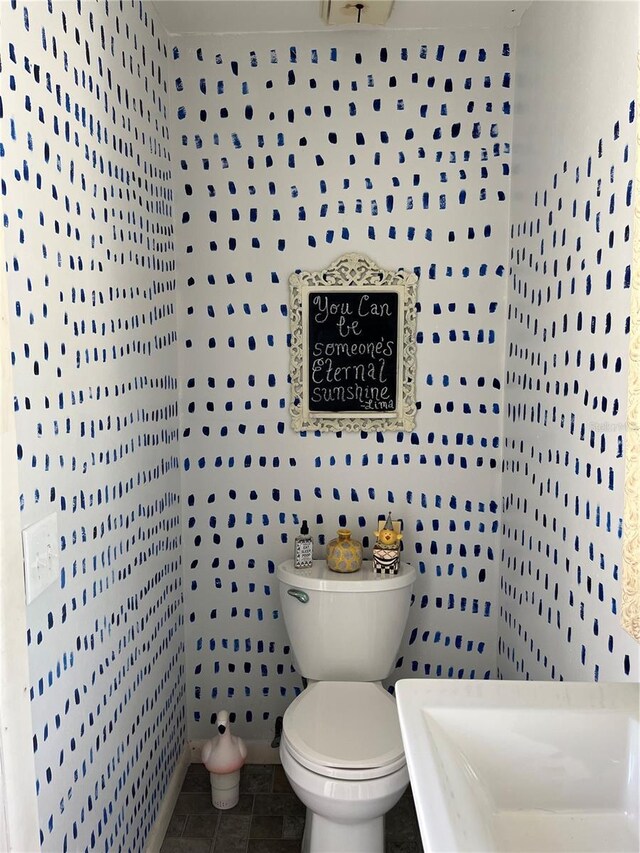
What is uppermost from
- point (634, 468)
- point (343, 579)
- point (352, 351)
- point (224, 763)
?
point (352, 351)

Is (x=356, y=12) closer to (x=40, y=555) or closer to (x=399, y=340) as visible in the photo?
(x=399, y=340)

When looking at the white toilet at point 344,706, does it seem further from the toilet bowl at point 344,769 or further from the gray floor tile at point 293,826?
the gray floor tile at point 293,826

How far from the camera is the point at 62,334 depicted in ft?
4.90

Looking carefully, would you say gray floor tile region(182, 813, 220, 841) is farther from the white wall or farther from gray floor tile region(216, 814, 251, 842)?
the white wall

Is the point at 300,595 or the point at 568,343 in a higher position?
the point at 568,343

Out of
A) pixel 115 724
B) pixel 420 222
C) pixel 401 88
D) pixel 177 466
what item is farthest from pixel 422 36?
pixel 115 724

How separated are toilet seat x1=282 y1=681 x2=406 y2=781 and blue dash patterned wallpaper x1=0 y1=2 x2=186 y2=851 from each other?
45cm

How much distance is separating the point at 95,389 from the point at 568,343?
1.12 meters

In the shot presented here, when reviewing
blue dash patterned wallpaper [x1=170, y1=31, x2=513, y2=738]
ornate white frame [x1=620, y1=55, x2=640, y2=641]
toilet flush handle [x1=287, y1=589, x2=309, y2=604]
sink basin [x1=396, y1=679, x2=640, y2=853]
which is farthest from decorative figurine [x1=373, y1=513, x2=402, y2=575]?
ornate white frame [x1=620, y1=55, x2=640, y2=641]

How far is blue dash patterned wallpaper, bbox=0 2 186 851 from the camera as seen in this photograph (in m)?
1.35

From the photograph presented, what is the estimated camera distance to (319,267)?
2.46 meters

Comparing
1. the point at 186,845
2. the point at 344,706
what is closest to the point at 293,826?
the point at 186,845

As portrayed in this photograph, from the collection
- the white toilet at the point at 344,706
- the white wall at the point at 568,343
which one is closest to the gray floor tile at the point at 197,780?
the white toilet at the point at 344,706

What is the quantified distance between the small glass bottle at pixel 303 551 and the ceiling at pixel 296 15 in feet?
5.07
